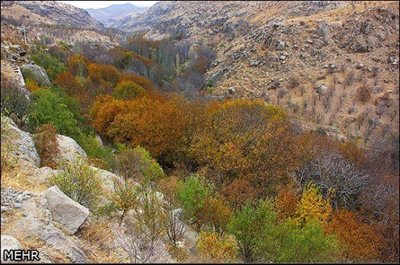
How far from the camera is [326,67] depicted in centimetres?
7756

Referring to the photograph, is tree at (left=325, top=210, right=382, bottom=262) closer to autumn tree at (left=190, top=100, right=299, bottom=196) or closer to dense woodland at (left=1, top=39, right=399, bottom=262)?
dense woodland at (left=1, top=39, right=399, bottom=262)

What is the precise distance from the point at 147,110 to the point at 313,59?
57550 mm

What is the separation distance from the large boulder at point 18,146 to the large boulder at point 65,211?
3.53 meters

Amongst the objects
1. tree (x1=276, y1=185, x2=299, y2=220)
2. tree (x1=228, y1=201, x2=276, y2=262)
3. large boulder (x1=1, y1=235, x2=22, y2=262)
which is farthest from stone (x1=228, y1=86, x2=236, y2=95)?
large boulder (x1=1, y1=235, x2=22, y2=262)

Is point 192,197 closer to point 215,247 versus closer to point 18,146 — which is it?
point 215,247

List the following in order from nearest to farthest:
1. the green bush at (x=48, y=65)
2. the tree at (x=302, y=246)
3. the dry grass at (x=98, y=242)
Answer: the dry grass at (x=98, y=242), the tree at (x=302, y=246), the green bush at (x=48, y=65)

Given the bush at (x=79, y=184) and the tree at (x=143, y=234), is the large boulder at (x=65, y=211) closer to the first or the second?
the tree at (x=143, y=234)

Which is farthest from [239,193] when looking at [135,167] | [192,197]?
[135,167]

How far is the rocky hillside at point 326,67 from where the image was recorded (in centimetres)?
6525

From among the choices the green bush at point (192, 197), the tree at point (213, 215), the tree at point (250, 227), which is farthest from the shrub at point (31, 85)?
the tree at point (250, 227)

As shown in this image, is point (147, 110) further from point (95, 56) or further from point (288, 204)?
point (95, 56)

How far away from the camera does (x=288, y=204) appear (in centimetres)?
2259

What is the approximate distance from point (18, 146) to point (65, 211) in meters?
6.43

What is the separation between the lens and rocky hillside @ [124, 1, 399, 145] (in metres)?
65.2
